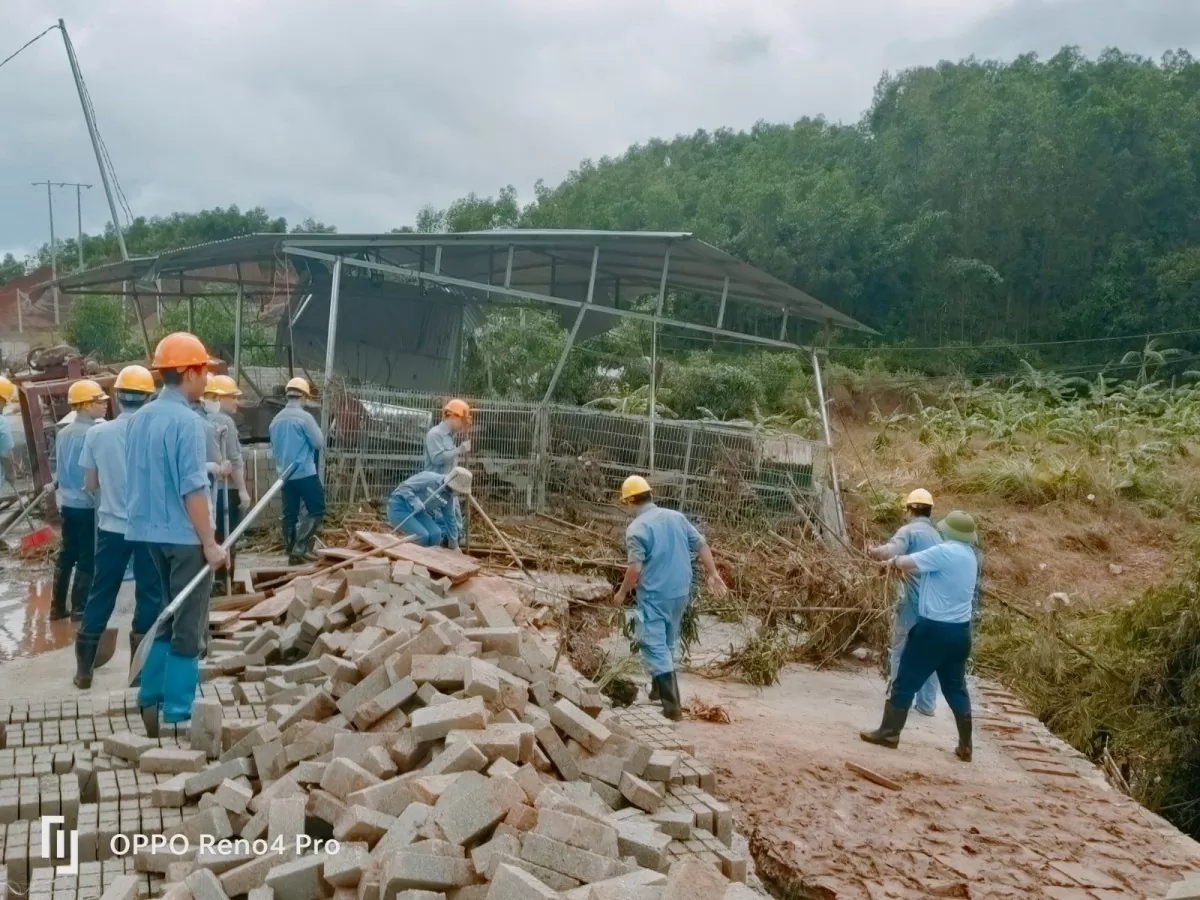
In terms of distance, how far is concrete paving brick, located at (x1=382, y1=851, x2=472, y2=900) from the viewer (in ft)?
11.4

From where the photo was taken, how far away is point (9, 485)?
1403cm

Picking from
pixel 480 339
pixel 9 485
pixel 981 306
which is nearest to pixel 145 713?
pixel 9 485

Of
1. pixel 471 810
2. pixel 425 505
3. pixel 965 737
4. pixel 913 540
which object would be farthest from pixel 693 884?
pixel 425 505

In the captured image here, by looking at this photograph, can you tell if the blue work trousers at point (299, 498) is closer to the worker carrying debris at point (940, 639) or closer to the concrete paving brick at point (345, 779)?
the worker carrying debris at point (940, 639)

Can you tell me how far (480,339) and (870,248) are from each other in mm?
21325

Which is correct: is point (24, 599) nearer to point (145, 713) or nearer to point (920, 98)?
point (145, 713)

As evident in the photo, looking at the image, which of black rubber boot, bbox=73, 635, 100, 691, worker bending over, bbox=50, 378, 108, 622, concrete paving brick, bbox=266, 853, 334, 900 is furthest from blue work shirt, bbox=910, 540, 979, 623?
worker bending over, bbox=50, 378, 108, 622

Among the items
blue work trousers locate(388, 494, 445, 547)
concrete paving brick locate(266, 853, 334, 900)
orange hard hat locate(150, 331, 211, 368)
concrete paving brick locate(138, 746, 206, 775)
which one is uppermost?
orange hard hat locate(150, 331, 211, 368)

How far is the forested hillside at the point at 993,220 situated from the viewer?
36.2m

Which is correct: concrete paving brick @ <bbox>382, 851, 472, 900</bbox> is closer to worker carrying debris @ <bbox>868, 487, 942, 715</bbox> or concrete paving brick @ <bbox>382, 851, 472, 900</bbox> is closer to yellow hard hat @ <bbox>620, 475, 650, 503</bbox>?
yellow hard hat @ <bbox>620, 475, 650, 503</bbox>

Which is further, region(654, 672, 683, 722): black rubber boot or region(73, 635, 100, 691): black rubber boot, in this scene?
region(654, 672, 683, 722): black rubber boot

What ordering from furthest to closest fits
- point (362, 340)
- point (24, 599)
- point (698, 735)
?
point (362, 340)
point (24, 599)
point (698, 735)

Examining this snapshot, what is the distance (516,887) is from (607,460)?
1100 cm

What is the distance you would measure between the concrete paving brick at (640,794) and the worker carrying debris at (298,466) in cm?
626
